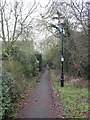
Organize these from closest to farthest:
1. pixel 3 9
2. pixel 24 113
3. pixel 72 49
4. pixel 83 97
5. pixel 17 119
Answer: pixel 17 119 → pixel 24 113 → pixel 83 97 → pixel 3 9 → pixel 72 49

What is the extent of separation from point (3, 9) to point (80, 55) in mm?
7454

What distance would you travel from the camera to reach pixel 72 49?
826 inches

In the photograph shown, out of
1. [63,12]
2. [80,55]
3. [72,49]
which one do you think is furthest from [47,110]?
[63,12]

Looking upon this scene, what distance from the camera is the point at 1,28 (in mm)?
20016

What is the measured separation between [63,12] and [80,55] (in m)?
8.79

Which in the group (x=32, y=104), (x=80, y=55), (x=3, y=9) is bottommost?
(x=32, y=104)

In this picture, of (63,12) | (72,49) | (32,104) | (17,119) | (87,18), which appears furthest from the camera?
Result: (63,12)

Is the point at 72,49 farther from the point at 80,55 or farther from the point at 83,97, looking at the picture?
the point at 83,97

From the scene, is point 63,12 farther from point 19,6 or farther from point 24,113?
point 24,113

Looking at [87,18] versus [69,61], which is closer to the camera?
[87,18]

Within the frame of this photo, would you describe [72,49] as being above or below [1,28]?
below

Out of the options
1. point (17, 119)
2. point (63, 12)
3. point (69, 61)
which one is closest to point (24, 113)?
point (17, 119)

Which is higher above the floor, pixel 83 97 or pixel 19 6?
pixel 19 6

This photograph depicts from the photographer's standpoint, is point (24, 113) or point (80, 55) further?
point (80, 55)
